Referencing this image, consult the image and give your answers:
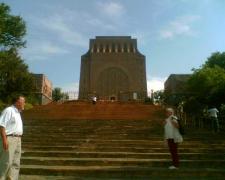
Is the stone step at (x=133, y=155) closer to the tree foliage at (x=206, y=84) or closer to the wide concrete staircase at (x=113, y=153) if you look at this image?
the wide concrete staircase at (x=113, y=153)

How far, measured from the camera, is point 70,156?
10594 mm

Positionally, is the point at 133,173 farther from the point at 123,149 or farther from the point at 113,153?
the point at 123,149

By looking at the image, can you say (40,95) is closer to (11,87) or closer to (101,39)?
(11,87)

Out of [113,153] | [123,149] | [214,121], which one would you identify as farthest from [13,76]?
[113,153]

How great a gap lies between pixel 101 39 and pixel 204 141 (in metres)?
47.9

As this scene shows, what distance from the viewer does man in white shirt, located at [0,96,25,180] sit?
6180 mm

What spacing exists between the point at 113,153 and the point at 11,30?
23.2 meters

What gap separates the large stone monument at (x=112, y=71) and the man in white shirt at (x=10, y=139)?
45915 millimetres

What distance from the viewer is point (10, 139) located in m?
6.38

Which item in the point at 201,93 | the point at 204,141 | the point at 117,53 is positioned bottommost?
the point at 204,141

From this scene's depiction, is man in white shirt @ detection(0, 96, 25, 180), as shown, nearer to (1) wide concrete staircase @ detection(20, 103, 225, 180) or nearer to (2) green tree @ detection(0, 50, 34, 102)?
(1) wide concrete staircase @ detection(20, 103, 225, 180)

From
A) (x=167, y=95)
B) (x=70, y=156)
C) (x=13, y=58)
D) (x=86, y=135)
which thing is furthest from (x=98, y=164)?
(x=167, y=95)

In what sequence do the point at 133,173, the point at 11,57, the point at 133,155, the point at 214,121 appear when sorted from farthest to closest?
the point at 11,57, the point at 214,121, the point at 133,155, the point at 133,173

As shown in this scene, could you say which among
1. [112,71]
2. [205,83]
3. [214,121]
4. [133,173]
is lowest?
[133,173]
